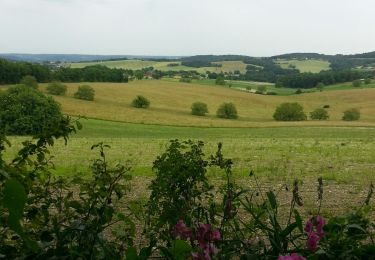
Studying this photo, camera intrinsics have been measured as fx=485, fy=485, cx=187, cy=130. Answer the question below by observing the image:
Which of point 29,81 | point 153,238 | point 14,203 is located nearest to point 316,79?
point 29,81

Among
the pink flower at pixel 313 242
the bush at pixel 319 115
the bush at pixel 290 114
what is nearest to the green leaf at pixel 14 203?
the pink flower at pixel 313 242

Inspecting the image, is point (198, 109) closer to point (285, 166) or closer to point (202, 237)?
point (285, 166)

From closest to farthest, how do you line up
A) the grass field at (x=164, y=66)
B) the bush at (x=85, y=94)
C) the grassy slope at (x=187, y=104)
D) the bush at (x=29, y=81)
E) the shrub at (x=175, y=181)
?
1. the shrub at (x=175, y=181)
2. the grassy slope at (x=187, y=104)
3. the bush at (x=85, y=94)
4. the bush at (x=29, y=81)
5. the grass field at (x=164, y=66)

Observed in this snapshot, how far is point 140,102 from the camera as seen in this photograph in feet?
245

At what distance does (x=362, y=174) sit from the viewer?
14.0m

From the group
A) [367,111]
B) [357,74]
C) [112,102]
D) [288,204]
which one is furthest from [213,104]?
[288,204]

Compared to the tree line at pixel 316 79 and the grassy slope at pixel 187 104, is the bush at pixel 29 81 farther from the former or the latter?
the tree line at pixel 316 79

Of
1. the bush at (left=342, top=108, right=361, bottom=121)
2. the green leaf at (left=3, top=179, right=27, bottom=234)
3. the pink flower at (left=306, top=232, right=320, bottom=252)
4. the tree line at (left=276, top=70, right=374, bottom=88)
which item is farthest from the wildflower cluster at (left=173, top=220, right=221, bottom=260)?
the tree line at (left=276, top=70, right=374, bottom=88)

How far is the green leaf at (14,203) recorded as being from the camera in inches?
53.4

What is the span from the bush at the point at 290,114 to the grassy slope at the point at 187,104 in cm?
209

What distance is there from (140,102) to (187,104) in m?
9.51

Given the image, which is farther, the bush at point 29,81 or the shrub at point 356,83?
the shrub at point 356,83

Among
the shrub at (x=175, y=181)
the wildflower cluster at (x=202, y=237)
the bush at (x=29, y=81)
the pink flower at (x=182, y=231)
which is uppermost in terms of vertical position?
the wildflower cluster at (x=202, y=237)

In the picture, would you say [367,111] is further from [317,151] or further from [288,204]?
[288,204]
